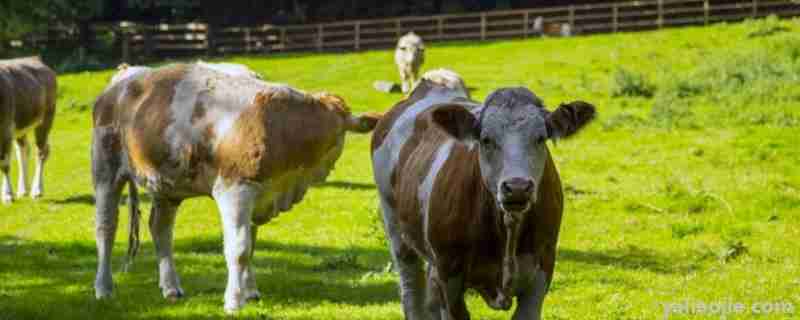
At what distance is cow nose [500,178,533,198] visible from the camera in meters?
6.07

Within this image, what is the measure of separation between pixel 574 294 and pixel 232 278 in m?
2.98

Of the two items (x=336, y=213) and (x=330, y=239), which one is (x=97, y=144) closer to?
(x=330, y=239)

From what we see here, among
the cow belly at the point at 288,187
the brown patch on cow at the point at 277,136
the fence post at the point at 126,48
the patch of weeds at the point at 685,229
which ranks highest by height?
the brown patch on cow at the point at 277,136

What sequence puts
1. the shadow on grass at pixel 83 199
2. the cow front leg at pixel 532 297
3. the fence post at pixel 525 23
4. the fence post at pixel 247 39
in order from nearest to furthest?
the cow front leg at pixel 532 297 → the shadow on grass at pixel 83 199 → the fence post at pixel 525 23 → the fence post at pixel 247 39

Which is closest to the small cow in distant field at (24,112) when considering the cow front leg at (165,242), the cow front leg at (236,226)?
the cow front leg at (165,242)

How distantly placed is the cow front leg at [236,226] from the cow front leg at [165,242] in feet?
3.60

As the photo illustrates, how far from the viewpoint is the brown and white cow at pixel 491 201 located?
6.32 meters

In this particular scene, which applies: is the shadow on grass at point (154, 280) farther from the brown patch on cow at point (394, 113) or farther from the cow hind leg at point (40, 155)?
the cow hind leg at point (40, 155)

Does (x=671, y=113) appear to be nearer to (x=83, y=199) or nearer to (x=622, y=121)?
(x=622, y=121)

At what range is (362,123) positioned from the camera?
10461 mm

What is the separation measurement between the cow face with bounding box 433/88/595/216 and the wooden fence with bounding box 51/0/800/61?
37.5 metres

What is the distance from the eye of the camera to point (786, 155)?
1883cm

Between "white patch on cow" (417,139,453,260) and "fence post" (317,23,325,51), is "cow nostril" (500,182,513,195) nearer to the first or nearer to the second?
"white patch on cow" (417,139,453,260)

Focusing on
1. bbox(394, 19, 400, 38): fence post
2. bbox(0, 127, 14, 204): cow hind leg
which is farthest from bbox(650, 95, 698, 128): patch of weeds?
bbox(394, 19, 400, 38): fence post
